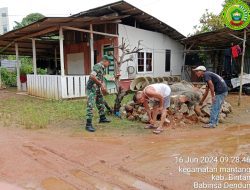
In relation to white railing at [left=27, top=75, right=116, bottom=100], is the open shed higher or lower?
higher

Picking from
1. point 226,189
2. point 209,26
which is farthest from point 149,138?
point 209,26

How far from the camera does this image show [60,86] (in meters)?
9.70

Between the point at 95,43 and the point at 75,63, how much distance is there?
6.68 feet

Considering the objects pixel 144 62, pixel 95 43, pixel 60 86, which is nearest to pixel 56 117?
pixel 60 86

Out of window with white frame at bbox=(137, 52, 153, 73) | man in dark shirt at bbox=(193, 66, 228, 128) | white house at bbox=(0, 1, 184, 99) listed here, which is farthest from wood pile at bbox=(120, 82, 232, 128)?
window with white frame at bbox=(137, 52, 153, 73)

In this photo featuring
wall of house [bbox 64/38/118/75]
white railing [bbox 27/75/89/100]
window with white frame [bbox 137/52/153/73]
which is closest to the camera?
white railing [bbox 27/75/89/100]

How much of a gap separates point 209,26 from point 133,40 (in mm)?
8174

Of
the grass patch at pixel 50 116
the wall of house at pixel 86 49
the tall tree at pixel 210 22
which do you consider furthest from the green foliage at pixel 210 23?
the grass patch at pixel 50 116

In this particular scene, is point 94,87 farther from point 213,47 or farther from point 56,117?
point 213,47

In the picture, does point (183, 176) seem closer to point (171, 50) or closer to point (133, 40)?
point (133, 40)

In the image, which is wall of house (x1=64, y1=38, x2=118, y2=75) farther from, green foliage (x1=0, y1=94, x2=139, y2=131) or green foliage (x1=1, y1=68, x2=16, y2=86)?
green foliage (x1=1, y1=68, x2=16, y2=86)

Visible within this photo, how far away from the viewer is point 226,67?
48.9 feet

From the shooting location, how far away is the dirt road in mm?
3070

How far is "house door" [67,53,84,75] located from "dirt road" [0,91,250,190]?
8.06 metres
